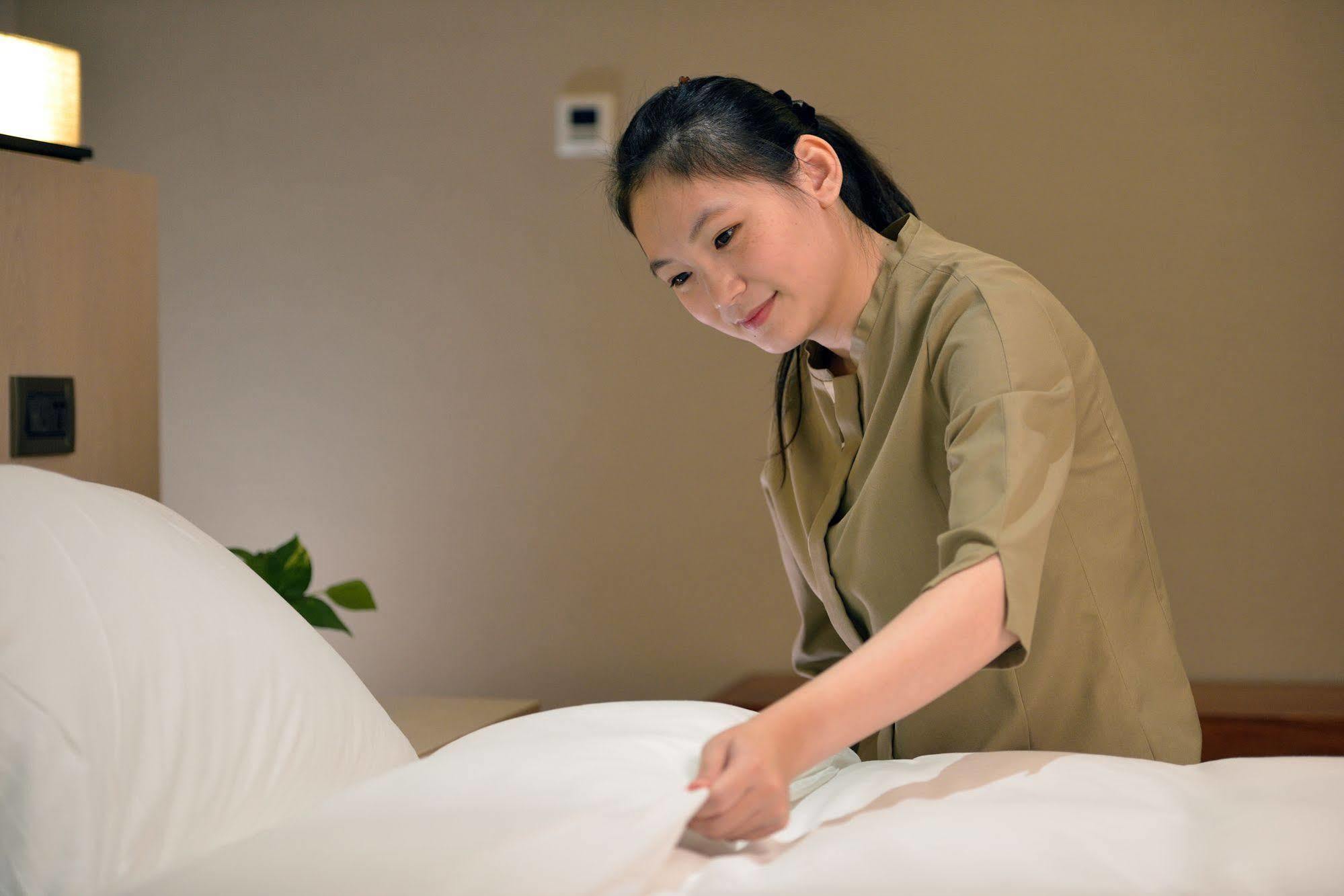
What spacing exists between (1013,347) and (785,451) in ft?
1.62

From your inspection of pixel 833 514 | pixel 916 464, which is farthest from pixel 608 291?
pixel 916 464

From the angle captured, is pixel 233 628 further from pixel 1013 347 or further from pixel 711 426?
pixel 711 426

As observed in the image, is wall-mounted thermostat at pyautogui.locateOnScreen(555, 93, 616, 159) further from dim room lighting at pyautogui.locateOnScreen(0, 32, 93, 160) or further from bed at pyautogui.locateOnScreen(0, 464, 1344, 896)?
bed at pyautogui.locateOnScreen(0, 464, 1344, 896)

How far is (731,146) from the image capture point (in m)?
1.14

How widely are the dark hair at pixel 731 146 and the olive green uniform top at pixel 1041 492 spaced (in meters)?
0.09

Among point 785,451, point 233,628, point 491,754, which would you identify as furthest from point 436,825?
point 785,451

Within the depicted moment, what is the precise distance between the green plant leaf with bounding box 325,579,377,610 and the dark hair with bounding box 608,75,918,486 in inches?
33.3

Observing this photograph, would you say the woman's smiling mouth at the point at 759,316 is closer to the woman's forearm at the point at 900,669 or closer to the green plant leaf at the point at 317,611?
the woman's forearm at the point at 900,669

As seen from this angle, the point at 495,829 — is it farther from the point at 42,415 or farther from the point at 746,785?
the point at 42,415

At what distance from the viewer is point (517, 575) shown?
9.66 ft

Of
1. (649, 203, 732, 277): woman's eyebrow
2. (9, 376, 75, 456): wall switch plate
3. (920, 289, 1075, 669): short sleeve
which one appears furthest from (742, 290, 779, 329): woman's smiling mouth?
(9, 376, 75, 456): wall switch plate

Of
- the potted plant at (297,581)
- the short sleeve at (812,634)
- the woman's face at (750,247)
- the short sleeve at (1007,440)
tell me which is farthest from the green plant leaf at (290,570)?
the short sleeve at (1007,440)

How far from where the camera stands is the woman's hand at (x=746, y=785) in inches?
28.0

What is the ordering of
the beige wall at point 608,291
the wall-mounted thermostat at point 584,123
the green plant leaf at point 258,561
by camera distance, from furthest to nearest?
the wall-mounted thermostat at point 584,123 → the beige wall at point 608,291 → the green plant leaf at point 258,561
